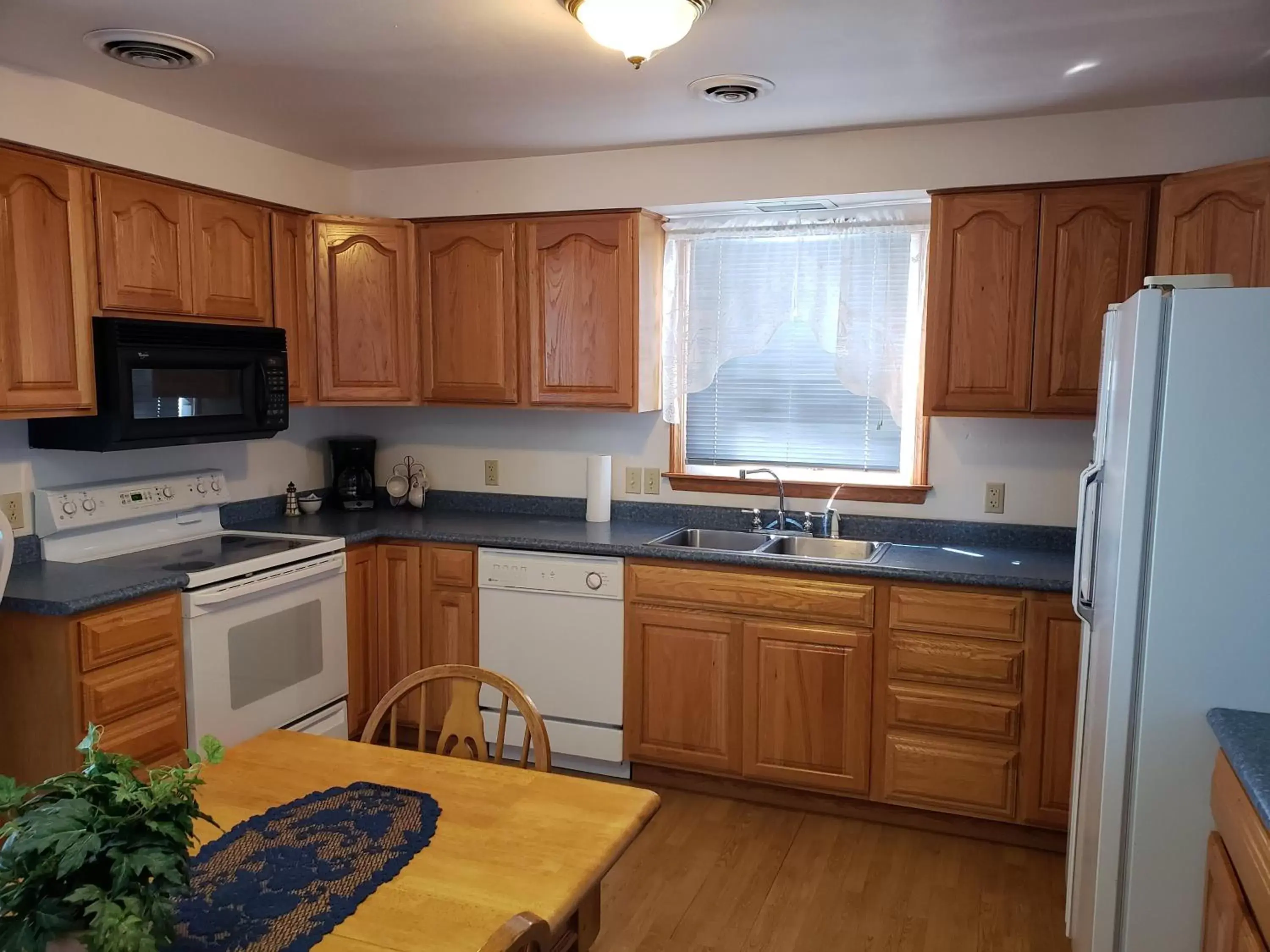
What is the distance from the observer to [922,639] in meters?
3.05

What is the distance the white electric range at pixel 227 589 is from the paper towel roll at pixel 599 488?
38.7 inches

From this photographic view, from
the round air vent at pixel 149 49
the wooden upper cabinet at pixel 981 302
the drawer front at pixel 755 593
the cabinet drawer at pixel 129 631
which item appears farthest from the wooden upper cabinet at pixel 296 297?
the wooden upper cabinet at pixel 981 302

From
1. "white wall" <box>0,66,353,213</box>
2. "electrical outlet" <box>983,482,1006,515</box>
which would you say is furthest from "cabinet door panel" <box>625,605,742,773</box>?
"white wall" <box>0,66,353,213</box>

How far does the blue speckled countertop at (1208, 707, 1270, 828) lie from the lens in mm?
1486

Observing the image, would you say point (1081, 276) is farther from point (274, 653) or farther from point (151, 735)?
point (151, 735)

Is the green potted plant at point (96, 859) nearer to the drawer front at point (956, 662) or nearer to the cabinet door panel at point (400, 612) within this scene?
the drawer front at point (956, 662)

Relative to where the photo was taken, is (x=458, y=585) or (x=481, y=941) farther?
(x=458, y=585)

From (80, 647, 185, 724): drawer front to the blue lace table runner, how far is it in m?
1.29

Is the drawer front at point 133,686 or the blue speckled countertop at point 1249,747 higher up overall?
the blue speckled countertop at point 1249,747

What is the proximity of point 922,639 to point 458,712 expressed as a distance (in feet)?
5.44

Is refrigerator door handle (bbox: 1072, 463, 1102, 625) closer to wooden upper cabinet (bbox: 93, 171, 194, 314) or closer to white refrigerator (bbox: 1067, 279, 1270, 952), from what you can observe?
white refrigerator (bbox: 1067, 279, 1270, 952)

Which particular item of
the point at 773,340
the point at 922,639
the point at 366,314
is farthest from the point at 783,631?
the point at 366,314

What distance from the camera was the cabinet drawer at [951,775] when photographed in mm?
3004

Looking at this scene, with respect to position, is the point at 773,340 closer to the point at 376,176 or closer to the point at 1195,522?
the point at 376,176
